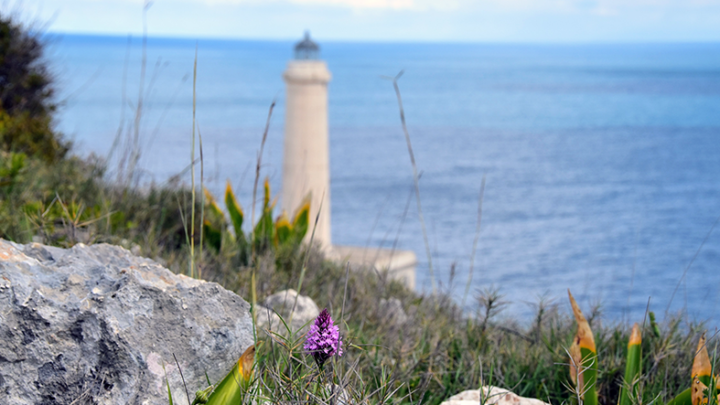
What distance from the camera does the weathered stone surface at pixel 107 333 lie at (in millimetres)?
1376

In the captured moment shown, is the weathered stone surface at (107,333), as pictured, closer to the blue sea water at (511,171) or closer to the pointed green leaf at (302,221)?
the blue sea water at (511,171)

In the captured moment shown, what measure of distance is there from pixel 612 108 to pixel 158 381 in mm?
83593

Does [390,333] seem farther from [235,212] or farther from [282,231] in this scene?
[235,212]

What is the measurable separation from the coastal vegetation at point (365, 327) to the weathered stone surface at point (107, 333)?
14 cm

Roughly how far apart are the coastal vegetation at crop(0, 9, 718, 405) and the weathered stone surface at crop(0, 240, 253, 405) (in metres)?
0.14

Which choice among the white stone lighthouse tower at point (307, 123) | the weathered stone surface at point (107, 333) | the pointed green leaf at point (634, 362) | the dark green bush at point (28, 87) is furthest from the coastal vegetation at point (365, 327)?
the white stone lighthouse tower at point (307, 123)

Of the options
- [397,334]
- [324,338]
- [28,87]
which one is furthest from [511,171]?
[324,338]

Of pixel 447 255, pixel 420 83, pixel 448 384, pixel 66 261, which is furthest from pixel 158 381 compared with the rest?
pixel 420 83

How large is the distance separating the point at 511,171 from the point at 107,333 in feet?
136

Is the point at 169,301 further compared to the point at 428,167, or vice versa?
the point at 428,167

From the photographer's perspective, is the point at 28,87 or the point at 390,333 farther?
the point at 28,87

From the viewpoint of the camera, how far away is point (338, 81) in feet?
359

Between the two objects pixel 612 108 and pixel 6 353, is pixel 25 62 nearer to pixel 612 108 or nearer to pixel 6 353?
pixel 6 353

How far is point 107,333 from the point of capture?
1.40 meters
